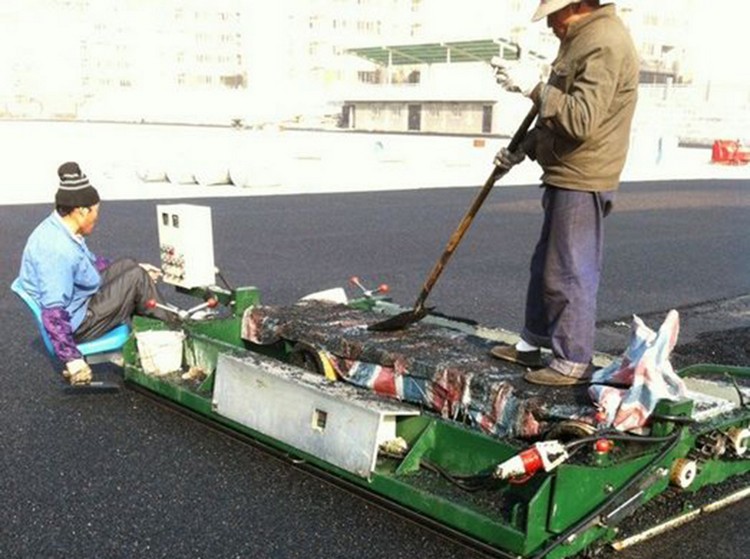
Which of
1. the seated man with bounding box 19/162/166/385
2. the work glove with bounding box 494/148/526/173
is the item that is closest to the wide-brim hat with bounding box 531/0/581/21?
the work glove with bounding box 494/148/526/173

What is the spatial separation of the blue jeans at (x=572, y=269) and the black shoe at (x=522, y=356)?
0.82 feet

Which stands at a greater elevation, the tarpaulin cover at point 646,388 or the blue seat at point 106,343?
the tarpaulin cover at point 646,388

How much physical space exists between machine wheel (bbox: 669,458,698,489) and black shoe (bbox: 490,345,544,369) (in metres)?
0.89

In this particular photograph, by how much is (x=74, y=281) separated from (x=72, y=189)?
560 millimetres

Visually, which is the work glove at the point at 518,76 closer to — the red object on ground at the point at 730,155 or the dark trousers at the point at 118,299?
the dark trousers at the point at 118,299

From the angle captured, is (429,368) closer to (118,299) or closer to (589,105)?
(589,105)

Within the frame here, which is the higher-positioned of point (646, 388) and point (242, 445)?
point (646, 388)

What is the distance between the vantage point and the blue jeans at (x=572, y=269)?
358cm

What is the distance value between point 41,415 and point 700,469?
3.51 metres

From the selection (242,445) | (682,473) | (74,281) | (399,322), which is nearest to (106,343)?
(74,281)

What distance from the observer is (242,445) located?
4.18 m

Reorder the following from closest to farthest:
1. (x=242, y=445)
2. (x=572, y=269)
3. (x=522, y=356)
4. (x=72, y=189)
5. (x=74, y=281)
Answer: (x=572, y=269), (x=522, y=356), (x=242, y=445), (x=72, y=189), (x=74, y=281)

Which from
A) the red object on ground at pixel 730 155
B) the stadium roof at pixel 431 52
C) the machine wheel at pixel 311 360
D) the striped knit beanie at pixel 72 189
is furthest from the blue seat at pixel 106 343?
the stadium roof at pixel 431 52

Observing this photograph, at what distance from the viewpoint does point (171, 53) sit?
313ft
